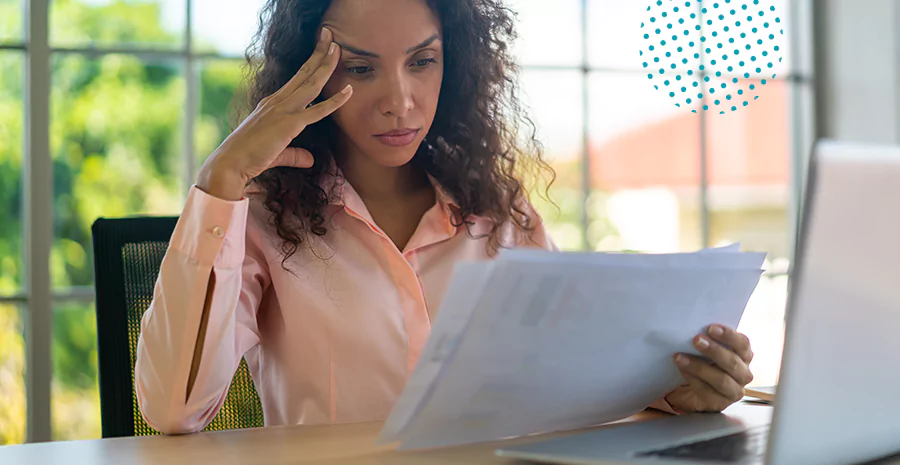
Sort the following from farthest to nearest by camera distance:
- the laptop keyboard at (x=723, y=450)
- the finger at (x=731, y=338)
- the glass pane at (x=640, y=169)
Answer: the glass pane at (x=640, y=169)
the finger at (x=731, y=338)
the laptop keyboard at (x=723, y=450)

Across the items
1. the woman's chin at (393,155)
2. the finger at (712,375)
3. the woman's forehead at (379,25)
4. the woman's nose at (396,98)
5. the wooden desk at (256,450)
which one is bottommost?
the wooden desk at (256,450)

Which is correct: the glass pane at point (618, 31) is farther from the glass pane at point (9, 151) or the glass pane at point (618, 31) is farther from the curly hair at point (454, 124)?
the glass pane at point (9, 151)

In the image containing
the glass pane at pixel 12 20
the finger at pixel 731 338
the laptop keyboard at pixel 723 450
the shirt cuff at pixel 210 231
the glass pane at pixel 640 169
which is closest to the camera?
the laptop keyboard at pixel 723 450

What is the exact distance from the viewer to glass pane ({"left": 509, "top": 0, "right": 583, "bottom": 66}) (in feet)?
10.2

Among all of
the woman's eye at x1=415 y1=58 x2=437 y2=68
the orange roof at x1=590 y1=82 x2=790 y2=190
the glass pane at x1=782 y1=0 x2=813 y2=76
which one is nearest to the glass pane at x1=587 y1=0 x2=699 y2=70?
the orange roof at x1=590 y1=82 x2=790 y2=190

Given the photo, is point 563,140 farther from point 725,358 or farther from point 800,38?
point 725,358

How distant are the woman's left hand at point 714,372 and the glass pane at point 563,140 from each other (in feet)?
6.89

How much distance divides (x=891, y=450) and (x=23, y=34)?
2612mm

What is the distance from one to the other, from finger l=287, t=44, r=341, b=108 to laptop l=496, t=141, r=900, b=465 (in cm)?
68

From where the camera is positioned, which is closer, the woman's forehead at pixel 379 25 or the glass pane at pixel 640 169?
the woman's forehead at pixel 379 25

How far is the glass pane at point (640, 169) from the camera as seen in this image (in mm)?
3193

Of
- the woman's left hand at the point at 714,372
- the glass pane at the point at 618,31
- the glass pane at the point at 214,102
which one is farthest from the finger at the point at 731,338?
the glass pane at the point at 618,31

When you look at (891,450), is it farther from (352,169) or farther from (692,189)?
A: (692,189)

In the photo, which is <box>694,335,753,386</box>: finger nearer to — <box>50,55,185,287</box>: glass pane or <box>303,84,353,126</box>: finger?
<box>303,84,353,126</box>: finger
